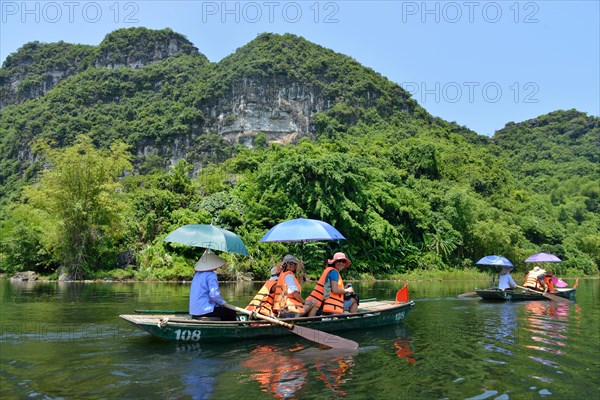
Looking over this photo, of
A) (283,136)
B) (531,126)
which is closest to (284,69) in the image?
(283,136)

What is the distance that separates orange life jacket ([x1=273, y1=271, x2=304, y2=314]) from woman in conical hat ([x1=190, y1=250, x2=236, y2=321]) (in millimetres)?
970

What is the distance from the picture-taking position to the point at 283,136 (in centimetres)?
8362

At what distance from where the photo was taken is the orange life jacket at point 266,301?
933cm

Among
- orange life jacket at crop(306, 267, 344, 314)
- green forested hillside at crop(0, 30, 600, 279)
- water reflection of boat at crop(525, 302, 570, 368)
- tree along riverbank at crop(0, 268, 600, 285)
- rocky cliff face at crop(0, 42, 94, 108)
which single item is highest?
rocky cliff face at crop(0, 42, 94, 108)

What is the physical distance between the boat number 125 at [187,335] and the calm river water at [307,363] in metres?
0.17

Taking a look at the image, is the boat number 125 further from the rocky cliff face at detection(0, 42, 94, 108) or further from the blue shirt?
the rocky cliff face at detection(0, 42, 94, 108)

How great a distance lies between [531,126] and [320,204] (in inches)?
3211

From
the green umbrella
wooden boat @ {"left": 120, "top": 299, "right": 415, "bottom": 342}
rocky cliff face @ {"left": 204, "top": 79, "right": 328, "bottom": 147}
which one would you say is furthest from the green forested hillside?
the green umbrella

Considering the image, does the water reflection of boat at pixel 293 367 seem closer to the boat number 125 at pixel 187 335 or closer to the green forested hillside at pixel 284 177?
the boat number 125 at pixel 187 335

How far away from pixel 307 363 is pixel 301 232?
139 inches

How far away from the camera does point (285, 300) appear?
941 centimetres

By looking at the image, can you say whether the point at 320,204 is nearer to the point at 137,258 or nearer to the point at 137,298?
the point at 137,258

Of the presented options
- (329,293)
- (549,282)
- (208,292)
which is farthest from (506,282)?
(208,292)

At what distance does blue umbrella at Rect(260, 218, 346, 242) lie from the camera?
1020 centimetres
